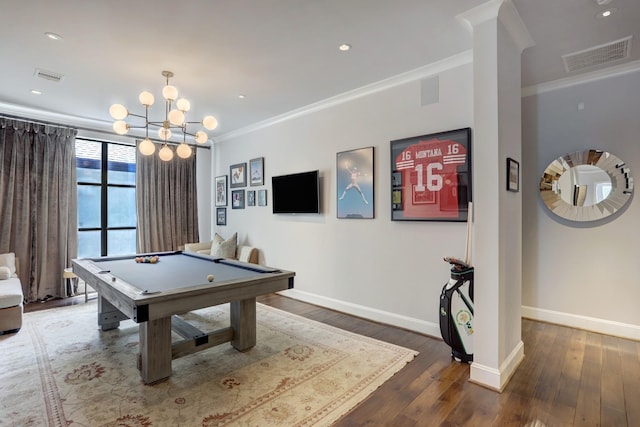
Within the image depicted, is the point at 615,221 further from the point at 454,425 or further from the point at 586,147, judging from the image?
the point at 454,425

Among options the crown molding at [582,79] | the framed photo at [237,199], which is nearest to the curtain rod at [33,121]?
the framed photo at [237,199]

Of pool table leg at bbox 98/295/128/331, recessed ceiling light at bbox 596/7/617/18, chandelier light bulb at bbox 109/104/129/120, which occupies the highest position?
recessed ceiling light at bbox 596/7/617/18

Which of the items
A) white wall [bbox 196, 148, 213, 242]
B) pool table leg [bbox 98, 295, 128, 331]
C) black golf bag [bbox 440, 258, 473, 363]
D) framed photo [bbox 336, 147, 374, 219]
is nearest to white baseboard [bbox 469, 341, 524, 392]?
black golf bag [bbox 440, 258, 473, 363]

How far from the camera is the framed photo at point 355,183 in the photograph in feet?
12.7

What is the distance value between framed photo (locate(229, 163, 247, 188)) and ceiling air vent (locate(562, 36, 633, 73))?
472 centimetres

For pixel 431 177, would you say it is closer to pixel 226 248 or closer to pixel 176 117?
pixel 176 117

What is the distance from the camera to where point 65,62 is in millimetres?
3229

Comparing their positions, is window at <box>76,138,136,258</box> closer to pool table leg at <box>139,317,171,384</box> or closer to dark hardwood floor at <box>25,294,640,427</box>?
pool table leg at <box>139,317,171,384</box>

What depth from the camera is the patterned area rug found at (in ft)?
6.75

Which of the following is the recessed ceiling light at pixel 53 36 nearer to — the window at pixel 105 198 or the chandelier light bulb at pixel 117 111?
the chandelier light bulb at pixel 117 111

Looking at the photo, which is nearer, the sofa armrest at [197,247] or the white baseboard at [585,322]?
the white baseboard at [585,322]

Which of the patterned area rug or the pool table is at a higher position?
the pool table

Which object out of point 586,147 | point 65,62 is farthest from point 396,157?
point 65,62

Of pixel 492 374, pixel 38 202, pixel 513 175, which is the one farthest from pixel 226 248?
pixel 513 175
